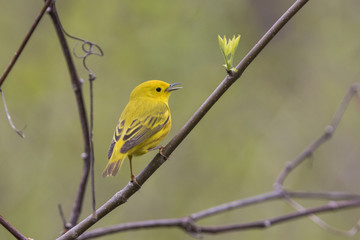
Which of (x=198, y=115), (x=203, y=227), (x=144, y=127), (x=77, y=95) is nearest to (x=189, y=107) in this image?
(x=144, y=127)

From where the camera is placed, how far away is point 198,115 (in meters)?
2.49

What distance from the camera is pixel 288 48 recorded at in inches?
298

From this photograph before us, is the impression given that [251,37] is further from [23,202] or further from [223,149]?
[23,202]

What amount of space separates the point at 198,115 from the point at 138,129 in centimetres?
173

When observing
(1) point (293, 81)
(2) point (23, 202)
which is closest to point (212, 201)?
(1) point (293, 81)

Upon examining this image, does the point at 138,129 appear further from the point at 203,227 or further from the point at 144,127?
the point at 203,227

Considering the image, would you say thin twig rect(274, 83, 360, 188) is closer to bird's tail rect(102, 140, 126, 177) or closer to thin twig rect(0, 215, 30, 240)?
bird's tail rect(102, 140, 126, 177)

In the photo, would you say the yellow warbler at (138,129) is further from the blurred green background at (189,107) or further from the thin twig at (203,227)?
the blurred green background at (189,107)

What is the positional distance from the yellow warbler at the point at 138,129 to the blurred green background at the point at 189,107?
2.12 m

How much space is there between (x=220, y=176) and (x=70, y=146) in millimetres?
2002

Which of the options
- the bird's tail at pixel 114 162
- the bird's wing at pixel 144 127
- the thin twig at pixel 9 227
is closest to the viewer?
the thin twig at pixel 9 227

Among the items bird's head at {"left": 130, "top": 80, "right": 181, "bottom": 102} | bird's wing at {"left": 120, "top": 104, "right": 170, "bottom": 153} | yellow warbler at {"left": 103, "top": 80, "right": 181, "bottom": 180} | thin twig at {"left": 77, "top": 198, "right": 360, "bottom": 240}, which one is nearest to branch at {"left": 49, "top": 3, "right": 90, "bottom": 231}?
thin twig at {"left": 77, "top": 198, "right": 360, "bottom": 240}

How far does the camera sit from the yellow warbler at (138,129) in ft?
12.7

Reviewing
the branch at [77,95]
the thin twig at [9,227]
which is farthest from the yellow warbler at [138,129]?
the thin twig at [9,227]
